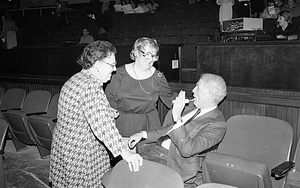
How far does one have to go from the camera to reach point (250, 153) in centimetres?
237

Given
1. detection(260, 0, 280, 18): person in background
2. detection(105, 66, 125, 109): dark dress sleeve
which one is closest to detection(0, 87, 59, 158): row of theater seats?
detection(105, 66, 125, 109): dark dress sleeve

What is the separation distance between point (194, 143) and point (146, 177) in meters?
0.46

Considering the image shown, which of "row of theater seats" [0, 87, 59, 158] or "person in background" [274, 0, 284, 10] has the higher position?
"person in background" [274, 0, 284, 10]

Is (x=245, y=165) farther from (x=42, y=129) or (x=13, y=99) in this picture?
(x=13, y=99)

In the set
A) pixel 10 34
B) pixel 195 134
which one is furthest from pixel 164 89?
pixel 10 34

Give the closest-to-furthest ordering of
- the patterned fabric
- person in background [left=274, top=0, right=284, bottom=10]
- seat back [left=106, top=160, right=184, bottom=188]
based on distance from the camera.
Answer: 1. seat back [left=106, top=160, right=184, bottom=188]
2. the patterned fabric
3. person in background [left=274, top=0, right=284, bottom=10]

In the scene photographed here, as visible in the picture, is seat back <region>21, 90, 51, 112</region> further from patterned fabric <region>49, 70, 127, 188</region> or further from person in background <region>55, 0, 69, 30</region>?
person in background <region>55, 0, 69, 30</region>

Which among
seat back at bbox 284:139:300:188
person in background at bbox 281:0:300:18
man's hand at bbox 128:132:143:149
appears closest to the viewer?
seat back at bbox 284:139:300:188

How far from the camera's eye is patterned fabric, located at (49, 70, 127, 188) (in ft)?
5.95

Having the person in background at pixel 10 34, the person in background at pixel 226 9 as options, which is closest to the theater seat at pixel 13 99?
the person in background at pixel 226 9

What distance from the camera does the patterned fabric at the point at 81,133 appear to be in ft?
5.95

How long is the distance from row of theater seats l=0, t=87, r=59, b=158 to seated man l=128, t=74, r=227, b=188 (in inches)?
66.2

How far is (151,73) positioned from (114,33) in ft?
20.6

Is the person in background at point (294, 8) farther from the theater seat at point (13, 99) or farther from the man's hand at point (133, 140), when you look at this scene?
the man's hand at point (133, 140)
